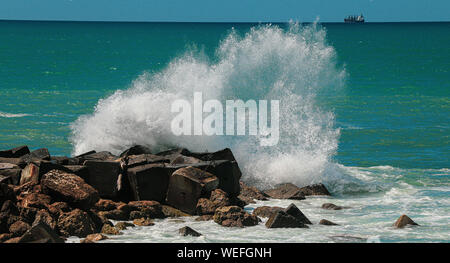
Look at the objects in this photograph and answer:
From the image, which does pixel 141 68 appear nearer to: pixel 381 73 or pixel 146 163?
pixel 381 73

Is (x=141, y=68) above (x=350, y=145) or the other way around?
above

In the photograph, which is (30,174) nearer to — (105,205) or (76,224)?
(105,205)

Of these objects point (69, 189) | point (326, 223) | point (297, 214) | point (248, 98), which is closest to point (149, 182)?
point (69, 189)

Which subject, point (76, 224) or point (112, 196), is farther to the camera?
point (112, 196)

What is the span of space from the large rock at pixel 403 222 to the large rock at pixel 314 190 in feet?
9.44

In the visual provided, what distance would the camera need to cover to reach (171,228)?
10359mm

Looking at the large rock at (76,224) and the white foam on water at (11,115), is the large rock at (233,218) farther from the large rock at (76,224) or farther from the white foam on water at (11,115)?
the white foam on water at (11,115)

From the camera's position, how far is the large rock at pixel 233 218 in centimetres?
1053

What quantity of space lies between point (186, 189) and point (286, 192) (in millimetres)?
2823

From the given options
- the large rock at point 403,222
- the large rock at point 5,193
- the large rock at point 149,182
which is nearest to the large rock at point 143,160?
the large rock at point 149,182

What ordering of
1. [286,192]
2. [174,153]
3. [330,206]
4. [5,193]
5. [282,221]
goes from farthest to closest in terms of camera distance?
[174,153], [286,192], [330,206], [282,221], [5,193]

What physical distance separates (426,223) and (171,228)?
13.5 feet

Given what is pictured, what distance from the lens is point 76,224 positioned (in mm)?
9625
